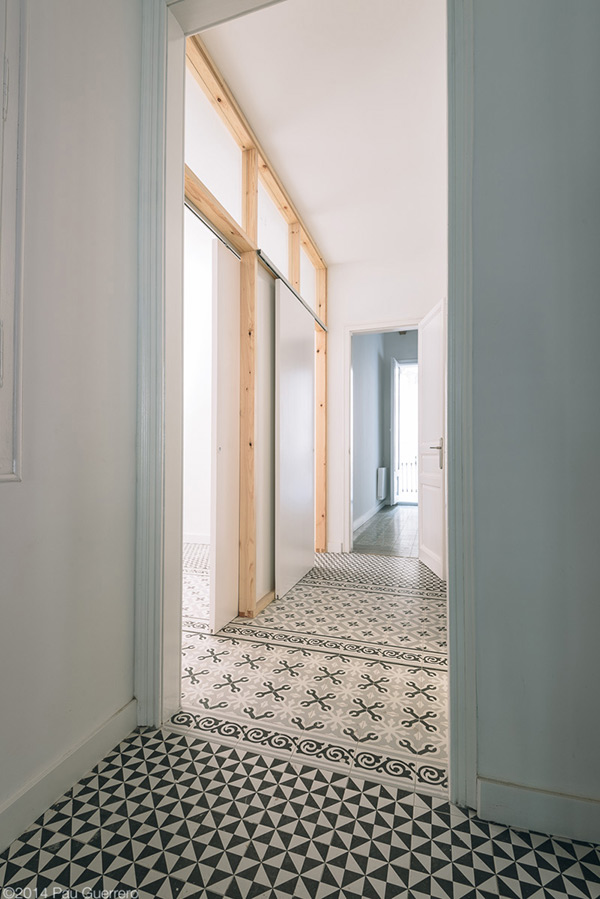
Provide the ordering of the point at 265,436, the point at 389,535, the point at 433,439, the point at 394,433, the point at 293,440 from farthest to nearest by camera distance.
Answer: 1. the point at 394,433
2. the point at 389,535
3. the point at 433,439
4. the point at 293,440
5. the point at 265,436

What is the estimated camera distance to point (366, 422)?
6.54 m

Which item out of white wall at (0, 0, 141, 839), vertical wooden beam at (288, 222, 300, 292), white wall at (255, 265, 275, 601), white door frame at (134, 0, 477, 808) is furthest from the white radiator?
white wall at (0, 0, 141, 839)

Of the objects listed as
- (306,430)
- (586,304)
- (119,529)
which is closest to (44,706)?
(119,529)

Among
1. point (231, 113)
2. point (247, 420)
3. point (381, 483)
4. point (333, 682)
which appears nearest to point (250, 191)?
point (231, 113)

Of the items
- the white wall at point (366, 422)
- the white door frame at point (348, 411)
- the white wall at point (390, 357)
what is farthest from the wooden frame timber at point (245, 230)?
the white wall at point (390, 357)

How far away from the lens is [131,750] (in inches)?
56.1

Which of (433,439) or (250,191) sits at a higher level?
(250,191)

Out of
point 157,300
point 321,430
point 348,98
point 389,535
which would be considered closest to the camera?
point 157,300

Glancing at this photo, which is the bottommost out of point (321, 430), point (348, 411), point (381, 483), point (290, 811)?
point (290, 811)

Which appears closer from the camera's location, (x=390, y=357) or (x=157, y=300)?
(x=157, y=300)

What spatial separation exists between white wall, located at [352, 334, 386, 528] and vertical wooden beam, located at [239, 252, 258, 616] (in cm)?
266

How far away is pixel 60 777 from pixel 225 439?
162 centimetres

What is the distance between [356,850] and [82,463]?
1204mm

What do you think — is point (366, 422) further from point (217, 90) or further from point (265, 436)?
point (217, 90)
